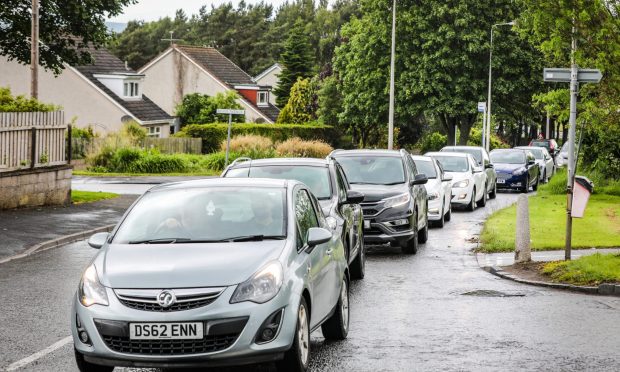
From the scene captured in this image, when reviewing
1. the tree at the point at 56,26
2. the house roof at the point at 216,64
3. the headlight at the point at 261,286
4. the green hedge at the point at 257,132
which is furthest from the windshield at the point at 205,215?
the house roof at the point at 216,64

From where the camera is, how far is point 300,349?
26.0 feet

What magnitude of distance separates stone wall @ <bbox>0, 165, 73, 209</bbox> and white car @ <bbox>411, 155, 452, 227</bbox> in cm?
836

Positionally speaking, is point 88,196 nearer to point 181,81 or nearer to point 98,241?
point 98,241

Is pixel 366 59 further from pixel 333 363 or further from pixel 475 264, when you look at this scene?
pixel 333 363

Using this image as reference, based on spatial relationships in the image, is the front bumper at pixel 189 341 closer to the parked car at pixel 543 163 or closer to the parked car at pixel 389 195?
the parked car at pixel 389 195

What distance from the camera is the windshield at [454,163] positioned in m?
29.7

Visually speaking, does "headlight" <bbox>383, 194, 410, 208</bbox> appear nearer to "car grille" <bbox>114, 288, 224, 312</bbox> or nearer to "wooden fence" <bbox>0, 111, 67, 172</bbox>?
"wooden fence" <bbox>0, 111, 67, 172</bbox>

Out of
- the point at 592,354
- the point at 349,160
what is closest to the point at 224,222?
the point at 592,354

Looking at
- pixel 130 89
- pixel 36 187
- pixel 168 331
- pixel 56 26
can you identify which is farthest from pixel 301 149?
pixel 168 331

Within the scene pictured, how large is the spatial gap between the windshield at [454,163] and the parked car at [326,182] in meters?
15.4

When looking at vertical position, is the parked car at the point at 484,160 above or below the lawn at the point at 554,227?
above

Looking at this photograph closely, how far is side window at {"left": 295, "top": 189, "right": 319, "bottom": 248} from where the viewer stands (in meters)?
8.77

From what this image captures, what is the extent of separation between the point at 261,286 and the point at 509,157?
3275 centimetres

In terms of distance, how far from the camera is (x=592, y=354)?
30.6ft
